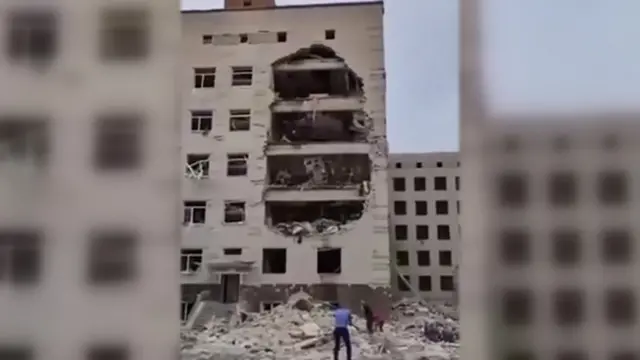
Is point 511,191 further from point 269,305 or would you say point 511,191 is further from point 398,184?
point 398,184

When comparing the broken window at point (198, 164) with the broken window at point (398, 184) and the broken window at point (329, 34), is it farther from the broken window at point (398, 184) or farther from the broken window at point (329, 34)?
the broken window at point (398, 184)

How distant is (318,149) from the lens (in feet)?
16.1

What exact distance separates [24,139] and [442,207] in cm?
428

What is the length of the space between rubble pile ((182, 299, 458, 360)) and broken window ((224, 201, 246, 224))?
66cm

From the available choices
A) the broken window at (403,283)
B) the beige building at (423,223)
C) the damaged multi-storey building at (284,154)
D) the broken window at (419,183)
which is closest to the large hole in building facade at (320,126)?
the damaged multi-storey building at (284,154)

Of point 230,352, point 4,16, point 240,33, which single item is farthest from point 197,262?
point 4,16

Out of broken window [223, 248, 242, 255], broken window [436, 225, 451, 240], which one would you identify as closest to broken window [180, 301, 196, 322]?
broken window [223, 248, 242, 255]

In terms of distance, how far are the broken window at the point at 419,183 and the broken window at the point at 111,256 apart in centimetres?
395

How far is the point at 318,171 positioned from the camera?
4.86 metres

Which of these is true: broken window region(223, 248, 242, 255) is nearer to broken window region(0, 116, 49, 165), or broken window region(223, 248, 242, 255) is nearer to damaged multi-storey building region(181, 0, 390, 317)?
damaged multi-storey building region(181, 0, 390, 317)

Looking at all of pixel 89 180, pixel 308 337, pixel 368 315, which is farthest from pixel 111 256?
pixel 368 315

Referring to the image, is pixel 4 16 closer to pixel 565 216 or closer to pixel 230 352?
pixel 565 216

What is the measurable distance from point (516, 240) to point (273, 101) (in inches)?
152

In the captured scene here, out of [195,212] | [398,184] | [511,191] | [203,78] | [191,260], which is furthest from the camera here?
[398,184]
